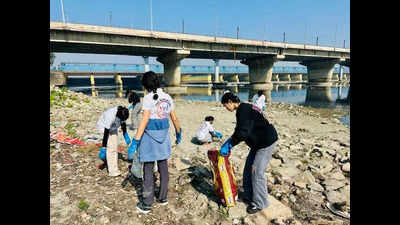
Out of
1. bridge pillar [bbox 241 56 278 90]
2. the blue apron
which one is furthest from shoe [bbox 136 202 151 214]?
bridge pillar [bbox 241 56 278 90]

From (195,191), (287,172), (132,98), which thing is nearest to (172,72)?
(132,98)

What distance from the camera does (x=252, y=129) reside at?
285 centimetres

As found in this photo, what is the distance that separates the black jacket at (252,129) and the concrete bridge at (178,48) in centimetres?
2459

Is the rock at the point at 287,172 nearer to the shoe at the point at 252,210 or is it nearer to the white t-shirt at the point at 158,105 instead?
the shoe at the point at 252,210

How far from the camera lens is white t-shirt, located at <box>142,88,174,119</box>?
2809 mm

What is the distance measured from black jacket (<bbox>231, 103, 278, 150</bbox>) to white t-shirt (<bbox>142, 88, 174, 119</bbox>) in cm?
109

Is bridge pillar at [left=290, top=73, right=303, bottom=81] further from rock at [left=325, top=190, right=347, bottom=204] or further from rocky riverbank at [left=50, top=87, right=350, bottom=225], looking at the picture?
rock at [left=325, top=190, right=347, bottom=204]

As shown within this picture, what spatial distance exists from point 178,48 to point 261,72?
1964 cm

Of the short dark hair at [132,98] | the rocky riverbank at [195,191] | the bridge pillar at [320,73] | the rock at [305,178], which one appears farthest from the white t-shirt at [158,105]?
the bridge pillar at [320,73]
